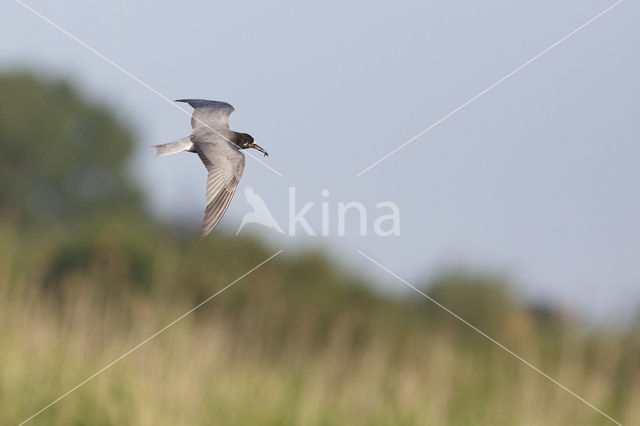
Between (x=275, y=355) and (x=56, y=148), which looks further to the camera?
(x=56, y=148)

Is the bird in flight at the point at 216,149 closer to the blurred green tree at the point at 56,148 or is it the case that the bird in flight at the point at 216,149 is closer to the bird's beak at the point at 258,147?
the bird's beak at the point at 258,147

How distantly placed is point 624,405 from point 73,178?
967 cm

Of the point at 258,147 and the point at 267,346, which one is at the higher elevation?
the point at 258,147

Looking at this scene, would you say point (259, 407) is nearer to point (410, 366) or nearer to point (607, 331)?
point (410, 366)

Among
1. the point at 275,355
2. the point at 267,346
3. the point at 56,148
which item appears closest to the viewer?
the point at 275,355

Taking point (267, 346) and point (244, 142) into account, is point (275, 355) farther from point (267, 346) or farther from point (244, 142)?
point (244, 142)

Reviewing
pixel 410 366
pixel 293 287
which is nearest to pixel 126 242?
pixel 293 287

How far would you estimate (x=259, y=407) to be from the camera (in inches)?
152

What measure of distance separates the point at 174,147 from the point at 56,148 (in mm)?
12674

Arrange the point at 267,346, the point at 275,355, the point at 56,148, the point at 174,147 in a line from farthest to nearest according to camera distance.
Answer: the point at 56,148, the point at 267,346, the point at 275,355, the point at 174,147

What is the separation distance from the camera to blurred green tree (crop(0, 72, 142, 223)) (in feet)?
40.9

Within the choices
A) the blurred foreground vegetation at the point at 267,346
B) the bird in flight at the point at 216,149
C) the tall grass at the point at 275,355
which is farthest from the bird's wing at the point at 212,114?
the tall grass at the point at 275,355

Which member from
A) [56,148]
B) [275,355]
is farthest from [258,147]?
[56,148]

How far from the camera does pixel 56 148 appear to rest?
12.8m
